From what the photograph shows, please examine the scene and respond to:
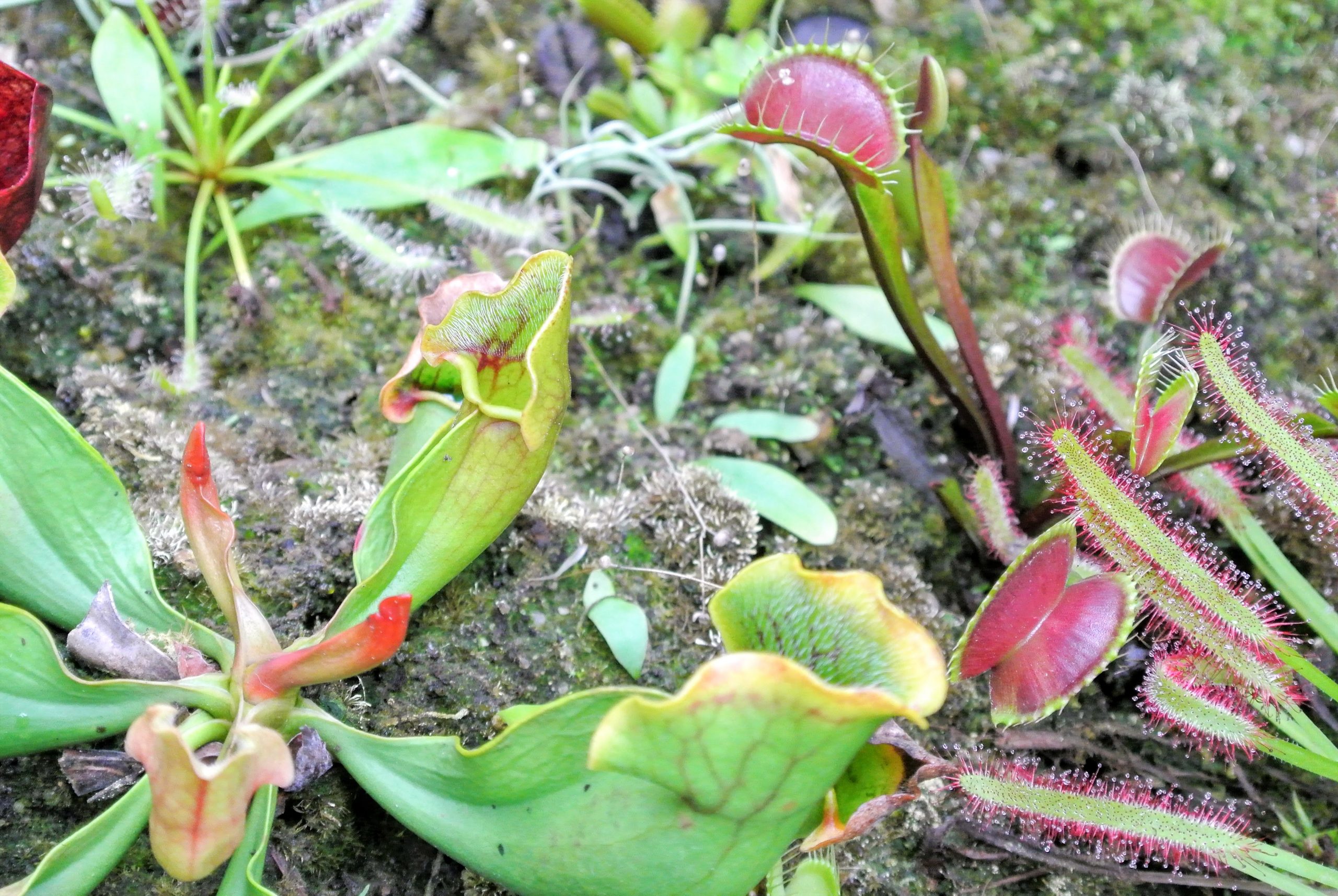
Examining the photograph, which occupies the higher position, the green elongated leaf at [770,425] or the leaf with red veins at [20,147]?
the leaf with red veins at [20,147]

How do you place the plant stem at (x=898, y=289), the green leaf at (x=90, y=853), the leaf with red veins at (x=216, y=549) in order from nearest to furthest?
the green leaf at (x=90, y=853), the leaf with red veins at (x=216, y=549), the plant stem at (x=898, y=289)

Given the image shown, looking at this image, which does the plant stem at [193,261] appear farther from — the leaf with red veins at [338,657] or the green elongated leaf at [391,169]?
the leaf with red veins at [338,657]

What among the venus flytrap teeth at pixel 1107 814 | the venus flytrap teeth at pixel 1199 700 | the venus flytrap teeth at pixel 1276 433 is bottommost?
the venus flytrap teeth at pixel 1107 814

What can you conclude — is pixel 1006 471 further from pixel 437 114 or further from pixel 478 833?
pixel 437 114

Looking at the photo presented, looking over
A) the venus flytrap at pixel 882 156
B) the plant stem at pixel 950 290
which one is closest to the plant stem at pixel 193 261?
the venus flytrap at pixel 882 156

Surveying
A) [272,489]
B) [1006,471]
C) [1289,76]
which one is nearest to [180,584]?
[272,489]

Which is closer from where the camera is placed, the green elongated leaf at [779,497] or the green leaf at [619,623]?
the green leaf at [619,623]

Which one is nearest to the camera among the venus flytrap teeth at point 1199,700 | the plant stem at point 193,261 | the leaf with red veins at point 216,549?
the leaf with red veins at point 216,549

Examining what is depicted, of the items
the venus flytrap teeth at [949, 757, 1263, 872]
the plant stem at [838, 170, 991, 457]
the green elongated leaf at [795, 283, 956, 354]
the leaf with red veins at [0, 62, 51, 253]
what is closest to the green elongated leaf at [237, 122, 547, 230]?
the leaf with red veins at [0, 62, 51, 253]
